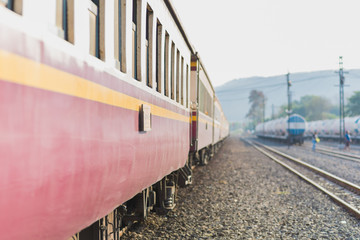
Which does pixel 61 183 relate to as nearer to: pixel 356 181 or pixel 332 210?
pixel 332 210

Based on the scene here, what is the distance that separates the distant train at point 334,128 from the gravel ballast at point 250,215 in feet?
105

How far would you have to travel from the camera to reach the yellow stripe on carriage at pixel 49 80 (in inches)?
62.0

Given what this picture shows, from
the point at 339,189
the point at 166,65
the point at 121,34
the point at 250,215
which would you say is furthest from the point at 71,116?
the point at 339,189

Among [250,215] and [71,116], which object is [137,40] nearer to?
[71,116]

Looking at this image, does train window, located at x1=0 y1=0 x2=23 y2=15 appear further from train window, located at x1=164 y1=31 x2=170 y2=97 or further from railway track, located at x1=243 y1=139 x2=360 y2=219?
railway track, located at x1=243 y1=139 x2=360 y2=219

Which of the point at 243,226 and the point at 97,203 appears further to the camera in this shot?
the point at 243,226

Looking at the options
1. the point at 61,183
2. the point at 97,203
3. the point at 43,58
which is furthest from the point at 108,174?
the point at 43,58

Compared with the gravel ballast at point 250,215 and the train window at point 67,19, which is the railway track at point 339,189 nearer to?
the gravel ballast at point 250,215

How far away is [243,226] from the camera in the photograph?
6.33 metres

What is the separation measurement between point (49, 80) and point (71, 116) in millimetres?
304

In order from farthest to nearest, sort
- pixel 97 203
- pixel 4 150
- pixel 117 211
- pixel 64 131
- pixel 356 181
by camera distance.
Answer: pixel 356 181 < pixel 117 211 < pixel 97 203 < pixel 64 131 < pixel 4 150

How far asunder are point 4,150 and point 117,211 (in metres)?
2.92

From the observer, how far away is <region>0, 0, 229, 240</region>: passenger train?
1647mm

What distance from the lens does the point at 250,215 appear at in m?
7.13
